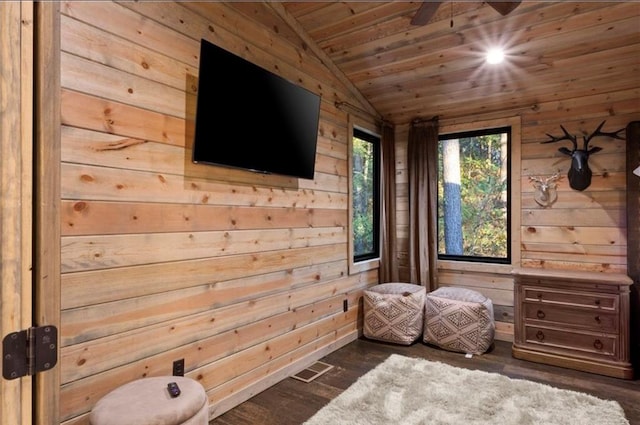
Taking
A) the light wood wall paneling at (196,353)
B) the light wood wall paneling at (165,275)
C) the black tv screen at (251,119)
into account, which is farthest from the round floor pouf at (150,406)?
the black tv screen at (251,119)

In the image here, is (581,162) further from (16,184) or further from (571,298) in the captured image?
(16,184)

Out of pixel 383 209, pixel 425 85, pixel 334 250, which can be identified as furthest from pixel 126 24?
pixel 383 209

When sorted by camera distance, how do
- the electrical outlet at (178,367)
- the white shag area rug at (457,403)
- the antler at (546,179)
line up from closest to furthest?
the electrical outlet at (178,367), the white shag area rug at (457,403), the antler at (546,179)

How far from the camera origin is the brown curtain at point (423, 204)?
14.0 feet

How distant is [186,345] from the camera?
221 cm

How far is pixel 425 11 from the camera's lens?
2123 millimetres

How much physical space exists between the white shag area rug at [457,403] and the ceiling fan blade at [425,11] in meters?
2.48

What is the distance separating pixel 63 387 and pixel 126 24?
180 centimetres

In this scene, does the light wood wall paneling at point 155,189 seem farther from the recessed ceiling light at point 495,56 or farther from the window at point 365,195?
the recessed ceiling light at point 495,56

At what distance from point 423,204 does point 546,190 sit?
4.06 ft

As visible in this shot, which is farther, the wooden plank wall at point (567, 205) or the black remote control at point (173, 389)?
the wooden plank wall at point (567, 205)

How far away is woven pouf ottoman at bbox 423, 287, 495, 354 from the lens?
349 cm

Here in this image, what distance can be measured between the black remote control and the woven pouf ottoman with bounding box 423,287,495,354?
8.86ft

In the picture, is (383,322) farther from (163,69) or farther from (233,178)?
(163,69)
